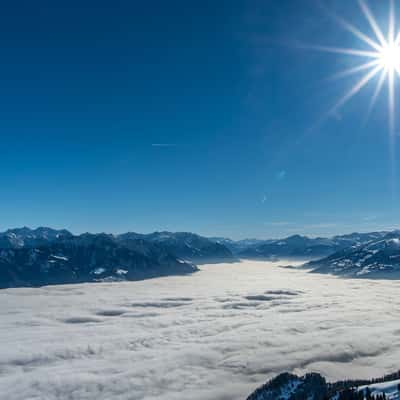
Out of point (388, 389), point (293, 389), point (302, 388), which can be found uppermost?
point (388, 389)

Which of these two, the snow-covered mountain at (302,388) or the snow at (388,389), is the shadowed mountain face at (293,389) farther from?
the snow at (388,389)

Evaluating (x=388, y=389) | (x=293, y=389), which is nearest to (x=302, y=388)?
(x=293, y=389)

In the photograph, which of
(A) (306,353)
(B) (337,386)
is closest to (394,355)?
(A) (306,353)

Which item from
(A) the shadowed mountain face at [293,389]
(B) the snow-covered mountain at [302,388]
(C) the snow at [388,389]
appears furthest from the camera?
(A) the shadowed mountain face at [293,389]

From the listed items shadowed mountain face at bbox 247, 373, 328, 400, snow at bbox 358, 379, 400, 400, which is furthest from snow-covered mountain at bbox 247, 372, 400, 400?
snow at bbox 358, 379, 400, 400

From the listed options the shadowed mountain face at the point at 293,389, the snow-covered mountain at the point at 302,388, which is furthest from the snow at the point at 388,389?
the shadowed mountain face at the point at 293,389

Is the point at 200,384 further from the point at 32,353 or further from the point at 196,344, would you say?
the point at 32,353

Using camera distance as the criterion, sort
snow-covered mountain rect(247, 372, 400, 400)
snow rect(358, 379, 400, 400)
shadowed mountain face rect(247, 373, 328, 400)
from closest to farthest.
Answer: snow rect(358, 379, 400, 400) < snow-covered mountain rect(247, 372, 400, 400) < shadowed mountain face rect(247, 373, 328, 400)

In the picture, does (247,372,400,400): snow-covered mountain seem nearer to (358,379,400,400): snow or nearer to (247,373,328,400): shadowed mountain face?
(247,373,328,400): shadowed mountain face

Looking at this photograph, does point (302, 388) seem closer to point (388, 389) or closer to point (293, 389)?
point (293, 389)

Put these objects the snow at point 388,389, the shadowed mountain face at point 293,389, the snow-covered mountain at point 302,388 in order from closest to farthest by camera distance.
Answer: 1. the snow at point 388,389
2. the snow-covered mountain at point 302,388
3. the shadowed mountain face at point 293,389

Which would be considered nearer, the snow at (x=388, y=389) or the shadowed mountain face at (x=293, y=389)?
the snow at (x=388, y=389)
